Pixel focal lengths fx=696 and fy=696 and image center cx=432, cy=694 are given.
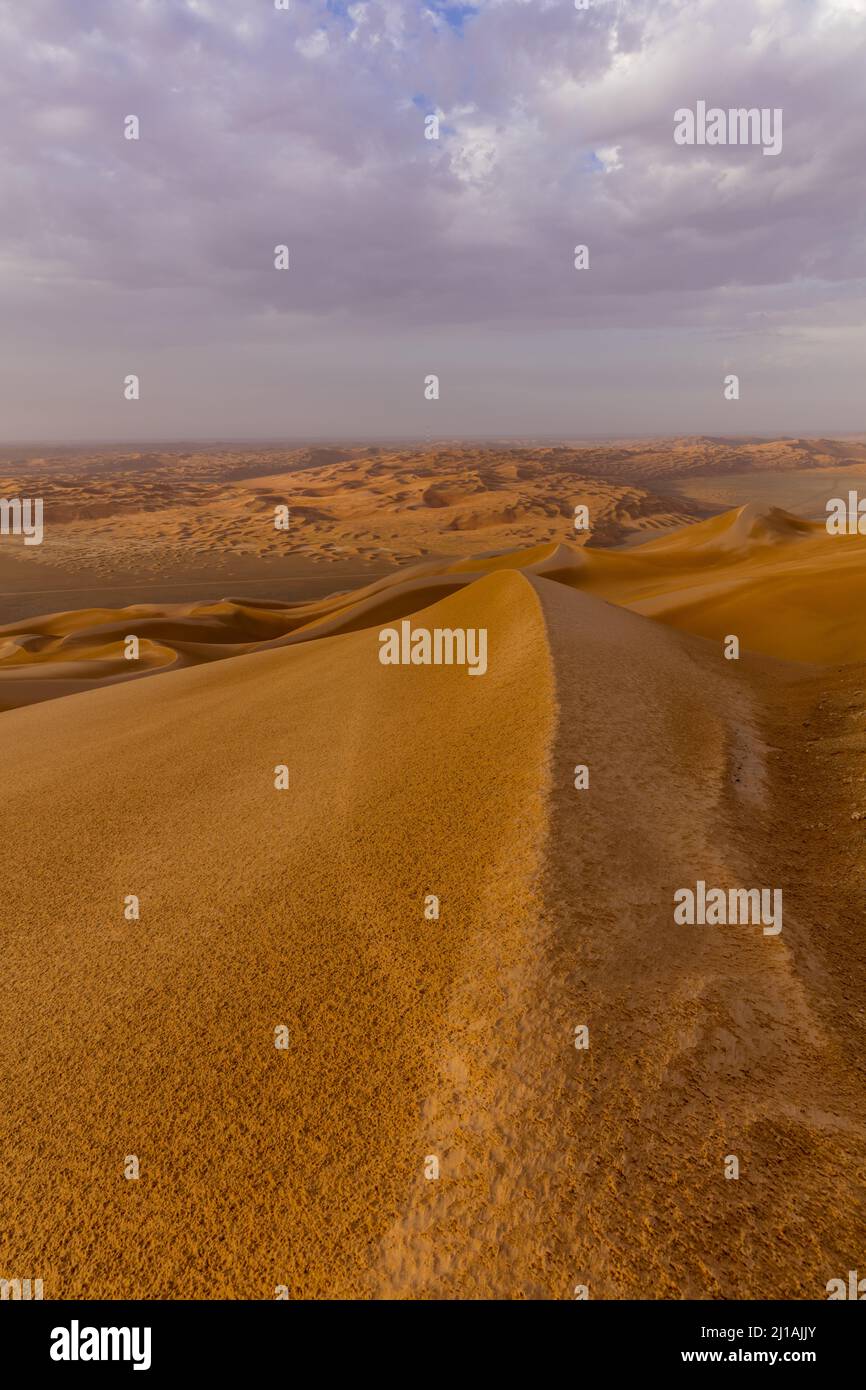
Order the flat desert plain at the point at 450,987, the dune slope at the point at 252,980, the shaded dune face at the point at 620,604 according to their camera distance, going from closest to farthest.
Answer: the flat desert plain at the point at 450,987, the dune slope at the point at 252,980, the shaded dune face at the point at 620,604

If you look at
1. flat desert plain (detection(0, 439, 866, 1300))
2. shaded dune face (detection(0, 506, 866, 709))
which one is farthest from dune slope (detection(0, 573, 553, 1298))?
shaded dune face (detection(0, 506, 866, 709))

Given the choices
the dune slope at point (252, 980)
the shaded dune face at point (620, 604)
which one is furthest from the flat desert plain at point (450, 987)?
the shaded dune face at point (620, 604)

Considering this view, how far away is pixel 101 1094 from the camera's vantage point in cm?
248

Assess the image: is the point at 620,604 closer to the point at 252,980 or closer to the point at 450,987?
the point at 450,987

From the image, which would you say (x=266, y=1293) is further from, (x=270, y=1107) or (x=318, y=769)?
(x=318, y=769)

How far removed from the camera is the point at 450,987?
267 centimetres

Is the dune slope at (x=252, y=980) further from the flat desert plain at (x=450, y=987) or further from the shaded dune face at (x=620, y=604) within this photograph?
the shaded dune face at (x=620, y=604)

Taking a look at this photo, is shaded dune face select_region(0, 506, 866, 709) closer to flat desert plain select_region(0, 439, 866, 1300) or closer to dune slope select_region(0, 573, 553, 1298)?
flat desert plain select_region(0, 439, 866, 1300)

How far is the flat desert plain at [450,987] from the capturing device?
6.38 feet

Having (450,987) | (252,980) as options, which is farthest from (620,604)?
(252,980)

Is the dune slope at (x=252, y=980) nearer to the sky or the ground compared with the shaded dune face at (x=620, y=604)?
nearer to the ground

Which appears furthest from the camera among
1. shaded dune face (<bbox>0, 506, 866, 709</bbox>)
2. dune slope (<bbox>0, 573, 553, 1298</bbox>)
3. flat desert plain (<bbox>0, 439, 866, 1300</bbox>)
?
shaded dune face (<bbox>0, 506, 866, 709</bbox>)

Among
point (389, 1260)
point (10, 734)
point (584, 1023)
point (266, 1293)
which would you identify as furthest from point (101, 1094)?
point (10, 734)

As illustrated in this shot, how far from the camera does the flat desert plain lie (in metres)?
1.94
